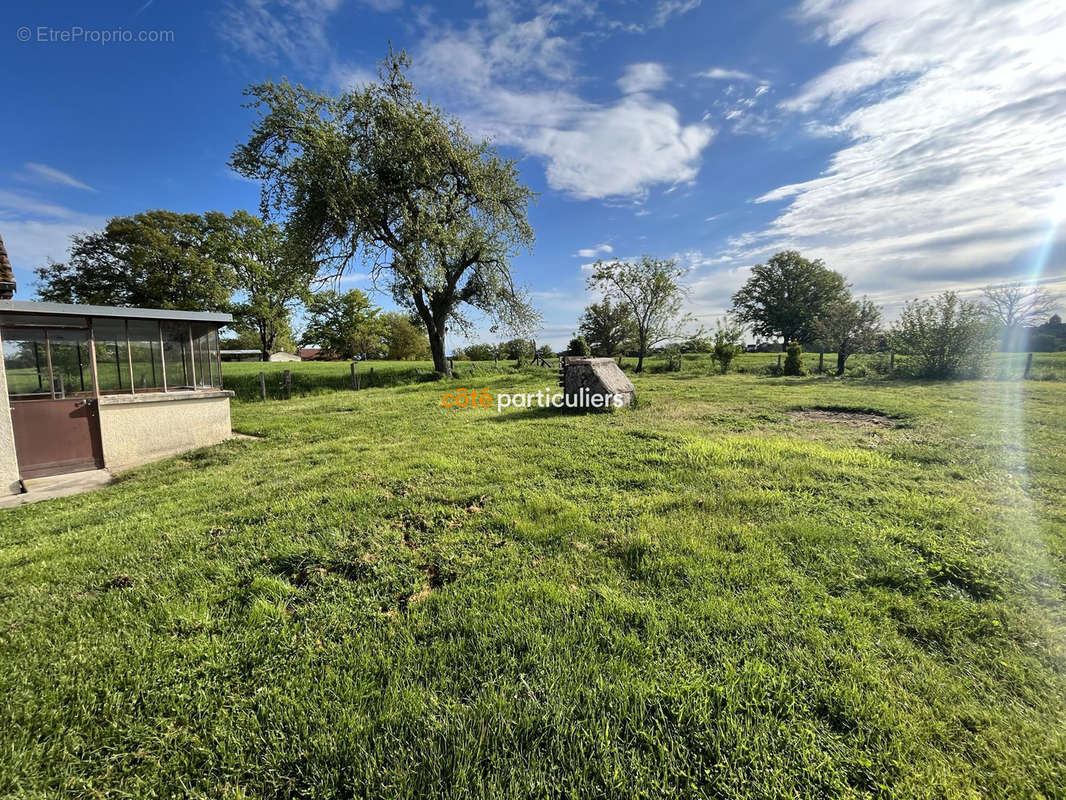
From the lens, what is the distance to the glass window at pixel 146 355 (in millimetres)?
7867

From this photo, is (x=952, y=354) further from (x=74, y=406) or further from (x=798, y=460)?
(x=74, y=406)

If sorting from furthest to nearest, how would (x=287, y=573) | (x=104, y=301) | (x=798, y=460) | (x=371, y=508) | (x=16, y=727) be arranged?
(x=104, y=301) → (x=798, y=460) → (x=371, y=508) → (x=287, y=573) → (x=16, y=727)

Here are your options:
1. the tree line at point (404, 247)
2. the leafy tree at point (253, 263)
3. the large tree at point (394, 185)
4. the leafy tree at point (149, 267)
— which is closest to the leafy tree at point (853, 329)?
the tree line at point (404, 247)

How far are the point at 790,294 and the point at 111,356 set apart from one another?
51.7 meters

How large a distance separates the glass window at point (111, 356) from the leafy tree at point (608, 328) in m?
21.4

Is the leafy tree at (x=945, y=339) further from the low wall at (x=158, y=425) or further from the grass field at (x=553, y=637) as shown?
the low wall at (x=158, y=425)

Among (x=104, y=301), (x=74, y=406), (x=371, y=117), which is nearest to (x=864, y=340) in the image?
(x=371, y=117)

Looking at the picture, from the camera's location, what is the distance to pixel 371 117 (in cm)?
1689

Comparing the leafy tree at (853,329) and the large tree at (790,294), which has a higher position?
the large tree at (790,294)

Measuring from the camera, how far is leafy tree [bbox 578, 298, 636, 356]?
24.5 m

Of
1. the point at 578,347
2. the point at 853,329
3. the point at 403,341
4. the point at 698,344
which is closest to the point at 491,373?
the point at 578,347

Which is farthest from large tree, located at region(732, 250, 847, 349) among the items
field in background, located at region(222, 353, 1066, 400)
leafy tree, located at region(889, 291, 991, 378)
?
leafy tree, located at region(889, 291, 991, 378)

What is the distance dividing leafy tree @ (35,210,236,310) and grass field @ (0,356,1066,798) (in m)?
32.3

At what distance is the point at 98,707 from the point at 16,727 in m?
0.27
